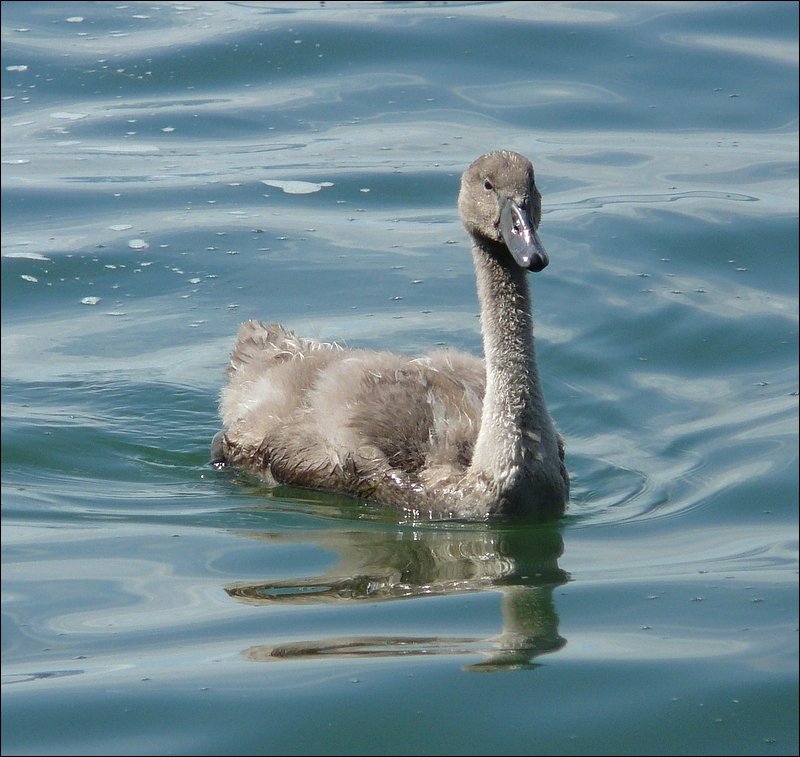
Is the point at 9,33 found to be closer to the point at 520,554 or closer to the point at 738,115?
the point at 738,115

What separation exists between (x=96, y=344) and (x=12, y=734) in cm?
580

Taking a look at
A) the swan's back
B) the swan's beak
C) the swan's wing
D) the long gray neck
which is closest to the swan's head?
the swan's beak

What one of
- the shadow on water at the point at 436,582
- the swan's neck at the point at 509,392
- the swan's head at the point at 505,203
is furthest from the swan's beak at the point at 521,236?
the shadow on water at the point at 436,582

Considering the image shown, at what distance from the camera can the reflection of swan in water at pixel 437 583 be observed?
21.9 feet

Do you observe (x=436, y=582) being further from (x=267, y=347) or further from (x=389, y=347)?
(x=389, y=347)

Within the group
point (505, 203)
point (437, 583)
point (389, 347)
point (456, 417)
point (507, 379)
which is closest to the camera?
point (437, 583)

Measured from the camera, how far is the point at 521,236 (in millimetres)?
8328

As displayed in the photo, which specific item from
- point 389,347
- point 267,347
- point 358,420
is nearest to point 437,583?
point 358,420

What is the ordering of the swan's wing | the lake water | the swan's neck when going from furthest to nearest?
1. the swan's wing
2. the swan's neck
3. the lake water

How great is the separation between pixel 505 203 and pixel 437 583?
7.27ft

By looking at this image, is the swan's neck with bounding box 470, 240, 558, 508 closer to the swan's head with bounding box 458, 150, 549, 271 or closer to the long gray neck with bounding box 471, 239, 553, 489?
the long gray neck with bounding box 471, 239, 553, 489

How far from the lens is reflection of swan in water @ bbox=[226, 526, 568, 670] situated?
6.68 meters

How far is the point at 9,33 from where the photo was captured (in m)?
19.7

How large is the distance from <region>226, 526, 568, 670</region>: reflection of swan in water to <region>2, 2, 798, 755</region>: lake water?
0.07 feet
